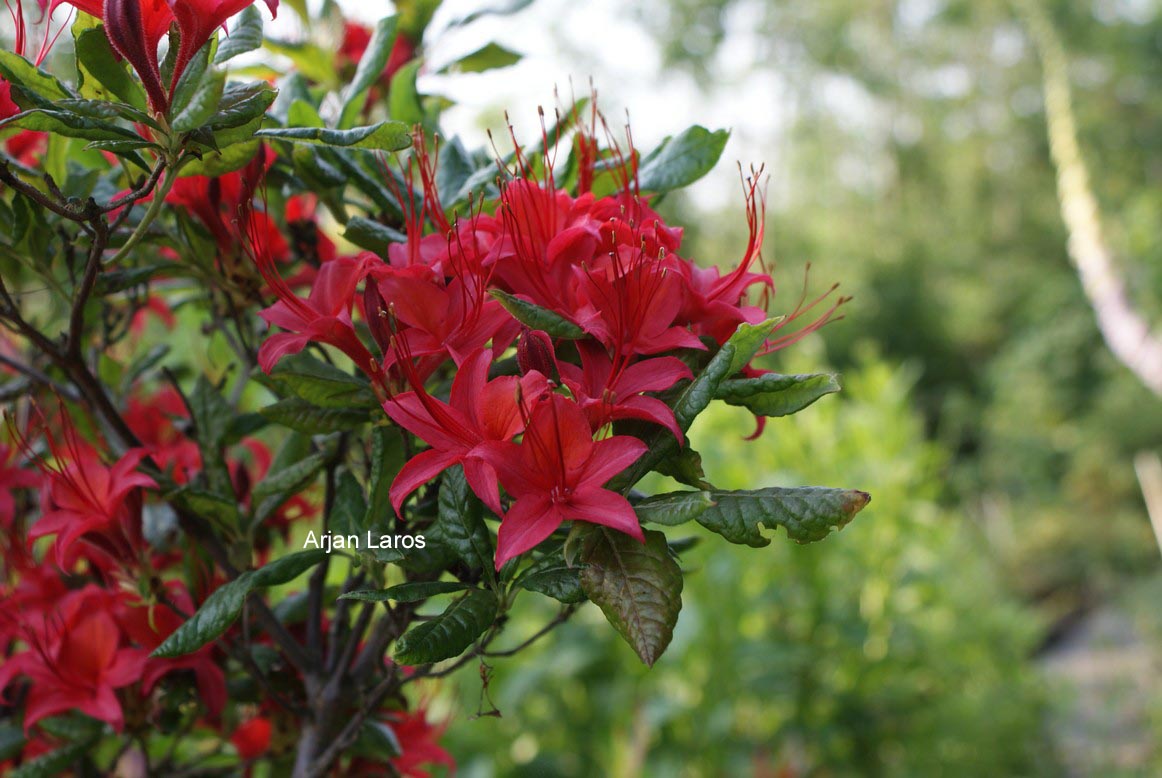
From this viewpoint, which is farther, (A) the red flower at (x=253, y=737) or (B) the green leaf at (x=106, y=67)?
(A) the red flower at (x=253, y=737)

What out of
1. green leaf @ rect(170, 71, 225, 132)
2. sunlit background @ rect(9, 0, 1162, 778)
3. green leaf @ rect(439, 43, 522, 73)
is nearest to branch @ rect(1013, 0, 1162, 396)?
sunlit background @ rect(9, 0, 1162, 778)

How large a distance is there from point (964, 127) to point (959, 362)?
12.7 ft

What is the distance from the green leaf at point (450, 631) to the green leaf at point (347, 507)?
0.11m

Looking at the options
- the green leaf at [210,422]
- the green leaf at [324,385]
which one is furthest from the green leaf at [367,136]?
the green leaf at [210,422]

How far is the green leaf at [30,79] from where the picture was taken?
395mm

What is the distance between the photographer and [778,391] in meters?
0.42

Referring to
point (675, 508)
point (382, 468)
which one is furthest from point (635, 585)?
point (382, 468)

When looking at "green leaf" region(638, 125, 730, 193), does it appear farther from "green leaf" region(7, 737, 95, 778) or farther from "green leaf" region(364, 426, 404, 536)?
"green leaf" region(7, 737, 95, 778)

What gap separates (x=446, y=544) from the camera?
0.44m

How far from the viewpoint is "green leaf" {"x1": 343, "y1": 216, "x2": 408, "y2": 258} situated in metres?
0.50

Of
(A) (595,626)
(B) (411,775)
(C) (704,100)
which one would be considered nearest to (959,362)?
(C) (704,100)

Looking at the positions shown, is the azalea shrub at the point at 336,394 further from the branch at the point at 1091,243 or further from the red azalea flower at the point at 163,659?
the branch at the point at 1091,243

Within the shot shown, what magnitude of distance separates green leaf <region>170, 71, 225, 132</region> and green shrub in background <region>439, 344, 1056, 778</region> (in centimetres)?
141

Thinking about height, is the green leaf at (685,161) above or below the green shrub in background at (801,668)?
above
